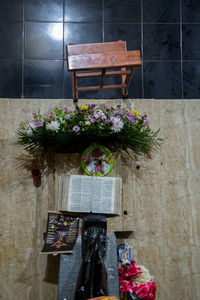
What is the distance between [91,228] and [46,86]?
77.4 inches

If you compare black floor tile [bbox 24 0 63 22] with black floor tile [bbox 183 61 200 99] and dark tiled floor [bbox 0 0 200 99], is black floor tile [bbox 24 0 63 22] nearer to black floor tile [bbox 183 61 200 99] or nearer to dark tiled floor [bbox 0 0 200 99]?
dark tiled floor [bbox 0 0 200 99]

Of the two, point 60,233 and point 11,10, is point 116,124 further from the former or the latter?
point 11,10

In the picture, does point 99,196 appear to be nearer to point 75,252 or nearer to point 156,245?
point 75,252

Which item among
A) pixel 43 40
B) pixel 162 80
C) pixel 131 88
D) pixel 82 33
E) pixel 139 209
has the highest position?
pixel 82 33

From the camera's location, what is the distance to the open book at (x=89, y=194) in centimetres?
278

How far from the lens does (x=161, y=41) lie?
3754mm

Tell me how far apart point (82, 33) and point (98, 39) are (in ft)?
0.77

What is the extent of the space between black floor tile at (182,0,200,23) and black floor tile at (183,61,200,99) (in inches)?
24.6

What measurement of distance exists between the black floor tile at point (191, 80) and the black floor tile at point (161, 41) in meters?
0.21

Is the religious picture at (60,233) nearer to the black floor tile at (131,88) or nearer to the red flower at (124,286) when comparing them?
the red flower at (124,286)

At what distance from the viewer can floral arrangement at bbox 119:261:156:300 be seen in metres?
2.56

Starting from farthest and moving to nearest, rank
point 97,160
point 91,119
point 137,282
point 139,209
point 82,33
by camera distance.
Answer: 1. point 82,33
2. point 139,209
3. point 97,160
4. point 91,119
5. point 137,282

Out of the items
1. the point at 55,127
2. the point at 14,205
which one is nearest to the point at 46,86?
the point at 55,127

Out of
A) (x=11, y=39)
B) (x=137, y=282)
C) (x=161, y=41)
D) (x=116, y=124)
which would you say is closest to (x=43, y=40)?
(x=11, y=39)
